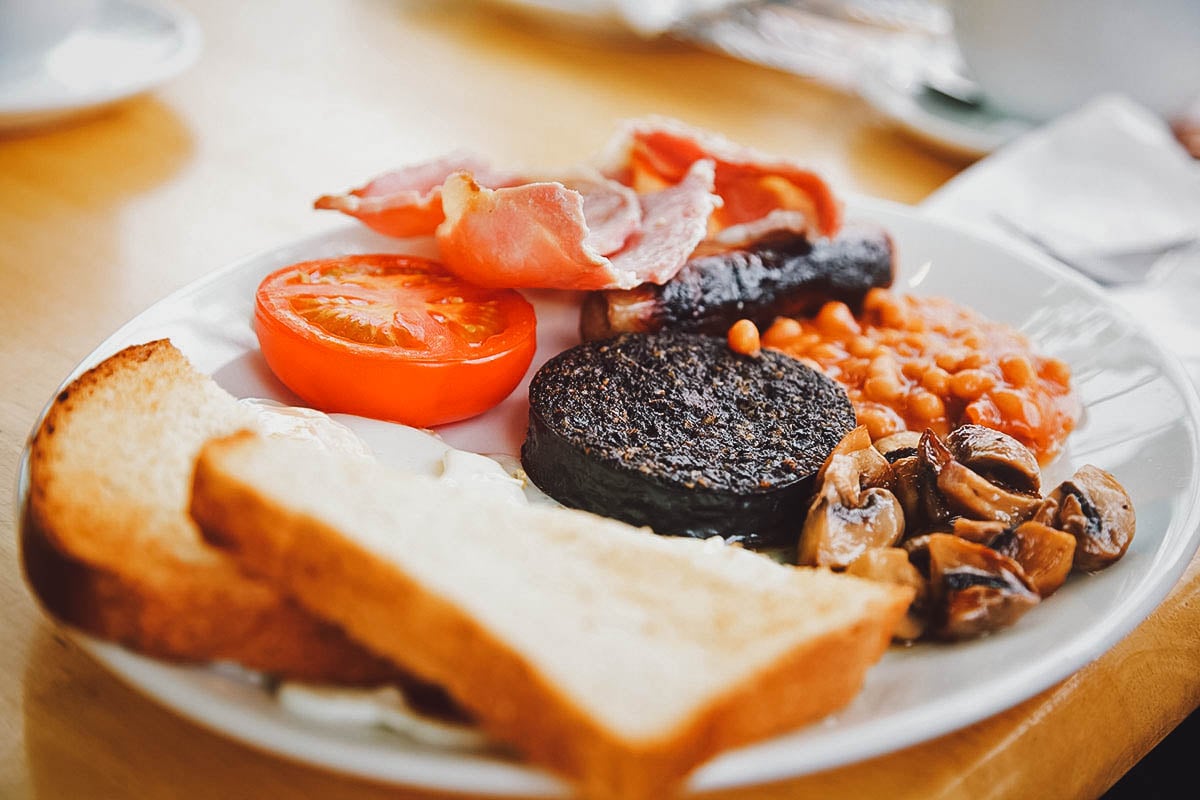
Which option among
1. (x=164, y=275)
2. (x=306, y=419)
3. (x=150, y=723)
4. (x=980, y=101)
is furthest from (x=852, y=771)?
(x=980, y=101)

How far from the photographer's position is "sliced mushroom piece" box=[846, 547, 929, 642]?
1.62 metres

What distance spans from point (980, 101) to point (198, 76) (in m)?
3.09

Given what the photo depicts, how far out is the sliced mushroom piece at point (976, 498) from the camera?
1.83m

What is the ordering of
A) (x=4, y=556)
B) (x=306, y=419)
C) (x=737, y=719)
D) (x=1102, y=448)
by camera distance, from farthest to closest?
(x=1102, y=448), (x=306, y=419), (x=4, y=556), (x=737, y=719)

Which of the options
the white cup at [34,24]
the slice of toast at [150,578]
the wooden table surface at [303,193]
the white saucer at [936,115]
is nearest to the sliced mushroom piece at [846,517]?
the wooden table surface at [303,193]

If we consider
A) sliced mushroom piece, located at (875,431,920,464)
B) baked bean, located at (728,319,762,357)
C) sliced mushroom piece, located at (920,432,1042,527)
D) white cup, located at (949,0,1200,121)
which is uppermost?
white cup, located at (949,0,1200,121)

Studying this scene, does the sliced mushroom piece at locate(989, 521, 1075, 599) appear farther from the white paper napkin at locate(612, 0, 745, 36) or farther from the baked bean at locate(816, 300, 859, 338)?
the white paper napkin at locate(612, 0, 745, 36)

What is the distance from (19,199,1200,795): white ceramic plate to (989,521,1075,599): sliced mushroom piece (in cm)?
4

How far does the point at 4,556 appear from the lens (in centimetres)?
175

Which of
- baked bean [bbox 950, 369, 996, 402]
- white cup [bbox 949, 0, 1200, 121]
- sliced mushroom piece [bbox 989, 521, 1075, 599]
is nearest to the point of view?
sliced mushroom piece [bbox 989, 521, 1075, 599]

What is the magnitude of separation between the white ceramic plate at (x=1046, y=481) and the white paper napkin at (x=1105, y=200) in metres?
0.45

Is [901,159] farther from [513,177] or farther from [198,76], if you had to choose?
[198,76]

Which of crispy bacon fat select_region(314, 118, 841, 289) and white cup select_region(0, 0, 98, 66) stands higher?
crispy bacon fat select_region(314, 118, 841, 289)

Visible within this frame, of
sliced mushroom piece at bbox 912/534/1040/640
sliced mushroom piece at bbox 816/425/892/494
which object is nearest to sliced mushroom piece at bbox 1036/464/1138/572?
sliced mushroom piece at bbox 912/534/1040/640
